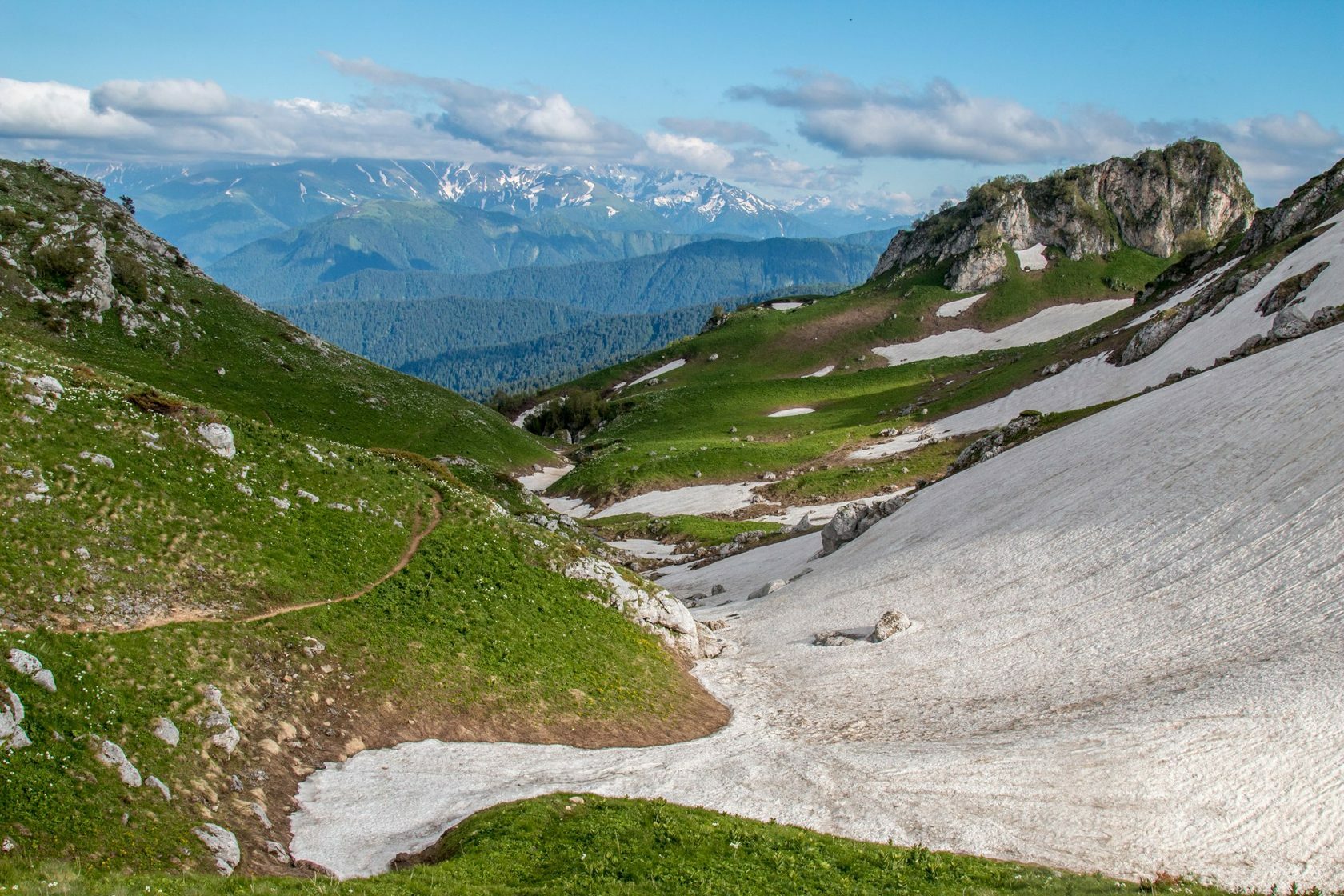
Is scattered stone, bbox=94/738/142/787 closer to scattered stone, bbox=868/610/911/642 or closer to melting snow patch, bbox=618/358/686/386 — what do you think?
scattered stone, bbox=868/610/911/642

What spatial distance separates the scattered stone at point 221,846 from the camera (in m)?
19.4

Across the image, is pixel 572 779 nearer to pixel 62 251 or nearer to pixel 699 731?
pixel 699 731

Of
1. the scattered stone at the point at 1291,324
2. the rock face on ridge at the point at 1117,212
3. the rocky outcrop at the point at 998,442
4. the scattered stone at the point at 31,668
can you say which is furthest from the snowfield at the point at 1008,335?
the scattered stone at the point at 31,668

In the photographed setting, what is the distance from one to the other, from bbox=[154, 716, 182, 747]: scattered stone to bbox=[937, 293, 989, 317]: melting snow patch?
17026cm

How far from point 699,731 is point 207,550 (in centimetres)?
1887

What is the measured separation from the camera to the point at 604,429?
140125mm

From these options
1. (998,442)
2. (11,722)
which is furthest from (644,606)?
(998,442)

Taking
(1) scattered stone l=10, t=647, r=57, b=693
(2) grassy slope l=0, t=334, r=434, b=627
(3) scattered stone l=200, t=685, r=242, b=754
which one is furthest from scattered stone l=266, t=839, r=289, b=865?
(2) grassy slope l=0, t=334, r=434, b=627

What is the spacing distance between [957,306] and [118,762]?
577 feet

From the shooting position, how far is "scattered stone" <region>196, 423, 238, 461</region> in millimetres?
35469

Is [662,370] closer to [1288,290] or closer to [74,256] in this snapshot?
[74,256]

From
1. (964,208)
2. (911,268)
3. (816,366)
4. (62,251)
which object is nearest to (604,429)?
(816,366)

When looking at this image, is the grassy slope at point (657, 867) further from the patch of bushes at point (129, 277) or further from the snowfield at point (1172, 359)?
the patch of bushes at point (129, 277)

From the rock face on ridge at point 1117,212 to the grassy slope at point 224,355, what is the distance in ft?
390
